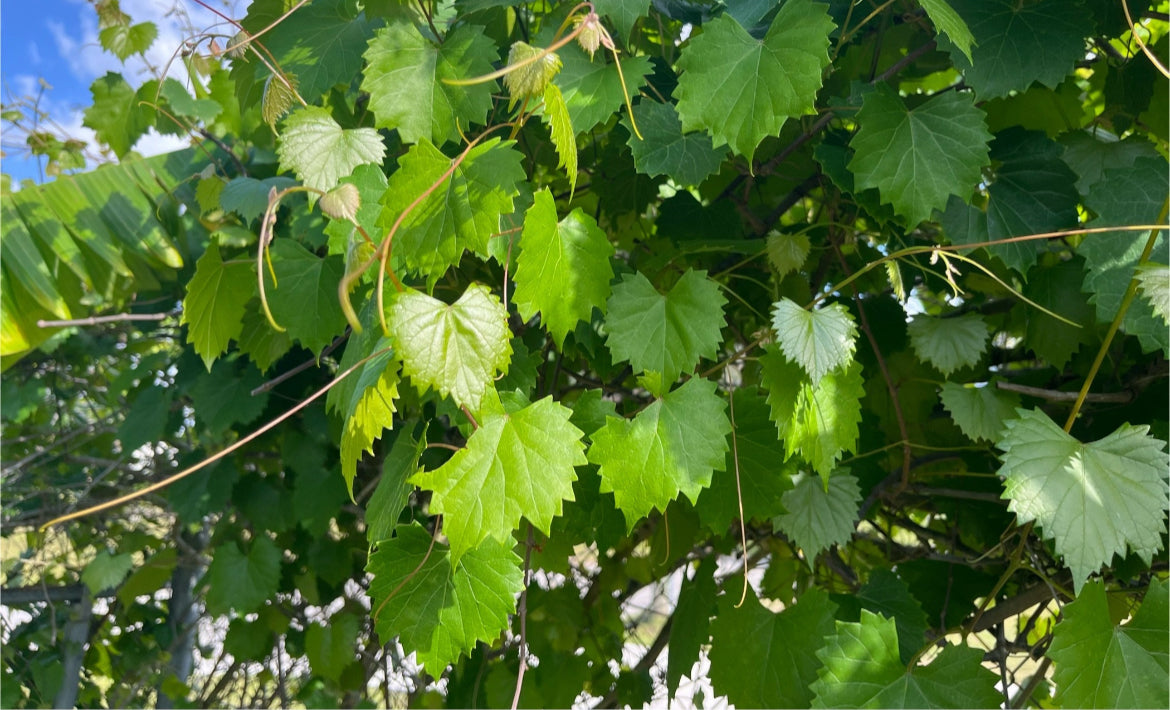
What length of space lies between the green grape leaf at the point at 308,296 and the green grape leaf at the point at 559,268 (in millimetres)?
335

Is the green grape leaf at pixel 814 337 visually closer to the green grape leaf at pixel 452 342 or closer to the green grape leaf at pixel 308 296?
the green grape leaf at pixel 452 342

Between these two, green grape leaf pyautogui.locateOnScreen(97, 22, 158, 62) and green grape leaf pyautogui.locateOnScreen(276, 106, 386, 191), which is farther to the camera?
green grape leaf pyautogui.locateOnScreen(97, 22, 158, 62)

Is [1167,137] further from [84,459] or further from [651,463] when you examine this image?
[84,459]

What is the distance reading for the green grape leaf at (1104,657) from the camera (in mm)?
761

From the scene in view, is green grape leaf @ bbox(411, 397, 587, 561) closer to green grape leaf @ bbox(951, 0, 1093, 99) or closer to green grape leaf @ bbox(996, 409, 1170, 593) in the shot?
green grape leaf @ bbox(996, 409, 1170, 593)

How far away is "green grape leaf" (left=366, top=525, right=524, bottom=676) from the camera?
29.6 inches

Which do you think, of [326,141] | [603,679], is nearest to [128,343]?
[603,679]

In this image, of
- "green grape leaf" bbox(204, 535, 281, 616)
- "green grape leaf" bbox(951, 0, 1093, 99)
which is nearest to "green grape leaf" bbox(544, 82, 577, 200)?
"green grape leaf" bbox(951, 0, 1093, 99)

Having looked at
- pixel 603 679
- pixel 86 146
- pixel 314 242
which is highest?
pixel 86 146

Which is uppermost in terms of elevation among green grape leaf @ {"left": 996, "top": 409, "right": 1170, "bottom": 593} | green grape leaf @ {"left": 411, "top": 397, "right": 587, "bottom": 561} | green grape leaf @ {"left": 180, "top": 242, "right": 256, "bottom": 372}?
green grape leaf @ {"left": 180, "top": 242, "right": 256, "bottom": 372}

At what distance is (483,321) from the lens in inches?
24.2

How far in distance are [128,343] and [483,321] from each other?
2.08 metres

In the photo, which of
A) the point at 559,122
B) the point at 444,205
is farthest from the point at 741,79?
the point at 444,205

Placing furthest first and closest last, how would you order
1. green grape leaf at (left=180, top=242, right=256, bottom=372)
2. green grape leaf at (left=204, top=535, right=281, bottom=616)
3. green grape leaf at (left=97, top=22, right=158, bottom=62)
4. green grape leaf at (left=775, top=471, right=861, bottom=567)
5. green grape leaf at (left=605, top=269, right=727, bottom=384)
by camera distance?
green grape leaf at (left=97, top=22, right=158, bottom=62) < green grape leaf at (left=204, top=535, right=281, bottom=616) < green grape leaf at (left=180, top=242, right=256, bottom=372) < green grape leaf at (left=775, top=471, right=861, bottom=567) < green grape leaf at (left=605, top=269, right=727, bottom=384)
